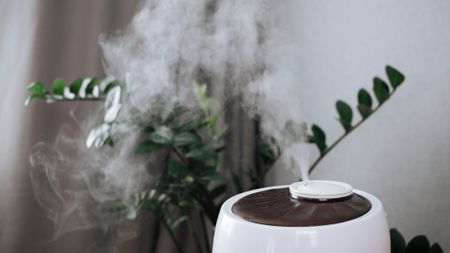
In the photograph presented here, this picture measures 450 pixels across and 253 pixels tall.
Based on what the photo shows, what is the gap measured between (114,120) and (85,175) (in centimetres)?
47

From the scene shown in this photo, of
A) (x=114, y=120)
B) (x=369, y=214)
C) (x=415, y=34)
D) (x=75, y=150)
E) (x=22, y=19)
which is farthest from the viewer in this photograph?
(x=75, y=150)

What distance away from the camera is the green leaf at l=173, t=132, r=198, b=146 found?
985 millimetres

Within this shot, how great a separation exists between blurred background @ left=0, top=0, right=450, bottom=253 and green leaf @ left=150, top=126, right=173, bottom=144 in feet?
1.46

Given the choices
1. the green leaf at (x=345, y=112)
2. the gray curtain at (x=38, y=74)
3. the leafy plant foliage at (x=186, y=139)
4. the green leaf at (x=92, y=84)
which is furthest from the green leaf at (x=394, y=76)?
the gray curtain at (x=38, y=74)

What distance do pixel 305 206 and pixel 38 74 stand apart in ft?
3.36

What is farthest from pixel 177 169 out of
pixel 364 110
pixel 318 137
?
pixel 364 110

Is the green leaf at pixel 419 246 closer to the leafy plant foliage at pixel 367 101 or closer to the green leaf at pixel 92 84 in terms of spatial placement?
the leafy plant foliage at pixel 367 101

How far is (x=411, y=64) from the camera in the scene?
109 cm

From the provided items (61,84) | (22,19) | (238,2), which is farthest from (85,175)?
(238,2)

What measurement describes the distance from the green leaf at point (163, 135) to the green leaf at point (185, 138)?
0.02 meters

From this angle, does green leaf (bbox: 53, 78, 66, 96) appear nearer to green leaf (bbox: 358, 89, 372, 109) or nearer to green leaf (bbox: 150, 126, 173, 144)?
green leaf (bbox: 150, 126, 173, 144)

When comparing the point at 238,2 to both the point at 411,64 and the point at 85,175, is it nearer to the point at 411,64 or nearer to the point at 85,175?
the point at 411,64

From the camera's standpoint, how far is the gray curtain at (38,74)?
3.98 ft

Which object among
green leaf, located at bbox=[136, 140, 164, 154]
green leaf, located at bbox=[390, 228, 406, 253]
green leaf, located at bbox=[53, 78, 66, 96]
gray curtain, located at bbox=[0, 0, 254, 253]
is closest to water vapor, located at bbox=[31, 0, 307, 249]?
gray curtain, located at bbox=[0, 0, 254, 253]
